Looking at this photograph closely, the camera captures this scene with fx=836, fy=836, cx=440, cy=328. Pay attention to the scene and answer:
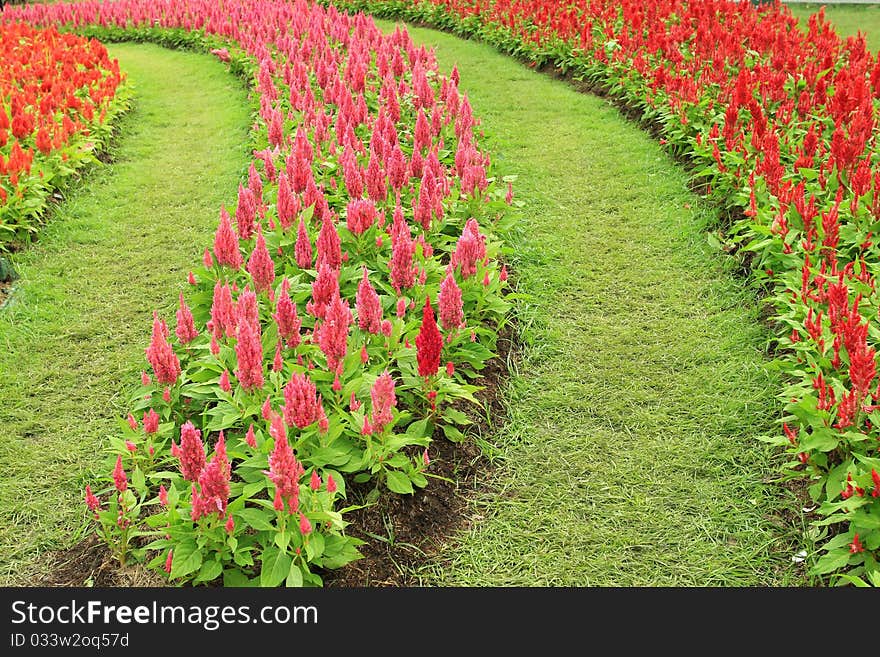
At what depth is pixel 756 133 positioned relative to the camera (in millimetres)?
7031

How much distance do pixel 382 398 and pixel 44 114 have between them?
694cm

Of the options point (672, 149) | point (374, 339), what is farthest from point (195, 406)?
point (672, 149)

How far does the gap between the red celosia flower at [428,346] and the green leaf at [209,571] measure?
4.31 feet

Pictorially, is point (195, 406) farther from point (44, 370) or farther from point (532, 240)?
point (532, 240)

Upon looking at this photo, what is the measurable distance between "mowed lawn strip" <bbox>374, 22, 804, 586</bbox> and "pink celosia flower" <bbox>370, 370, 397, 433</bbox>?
0.76 metres

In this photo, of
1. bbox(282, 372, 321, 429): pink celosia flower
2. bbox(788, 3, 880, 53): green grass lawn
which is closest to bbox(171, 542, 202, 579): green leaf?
bbox(282, 372, 321, 429): pink celosia flower

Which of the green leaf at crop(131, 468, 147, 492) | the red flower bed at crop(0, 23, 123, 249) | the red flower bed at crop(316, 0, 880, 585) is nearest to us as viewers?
the green leaf at crop(131, 468, 147, 492)

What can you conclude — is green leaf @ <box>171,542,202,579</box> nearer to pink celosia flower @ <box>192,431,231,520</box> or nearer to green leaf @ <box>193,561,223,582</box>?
green leaf @ <box>193,561,223,582</box>

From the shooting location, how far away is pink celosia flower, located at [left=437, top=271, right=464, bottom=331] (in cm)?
439

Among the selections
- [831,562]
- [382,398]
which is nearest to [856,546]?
[831,562]

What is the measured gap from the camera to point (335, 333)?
397 centimetres

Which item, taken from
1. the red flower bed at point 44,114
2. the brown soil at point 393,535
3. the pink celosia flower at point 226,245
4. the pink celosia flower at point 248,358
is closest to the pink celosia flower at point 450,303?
the brown soil at point 393,535

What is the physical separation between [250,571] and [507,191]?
4092 millimetres

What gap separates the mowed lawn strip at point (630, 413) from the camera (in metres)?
3.97
